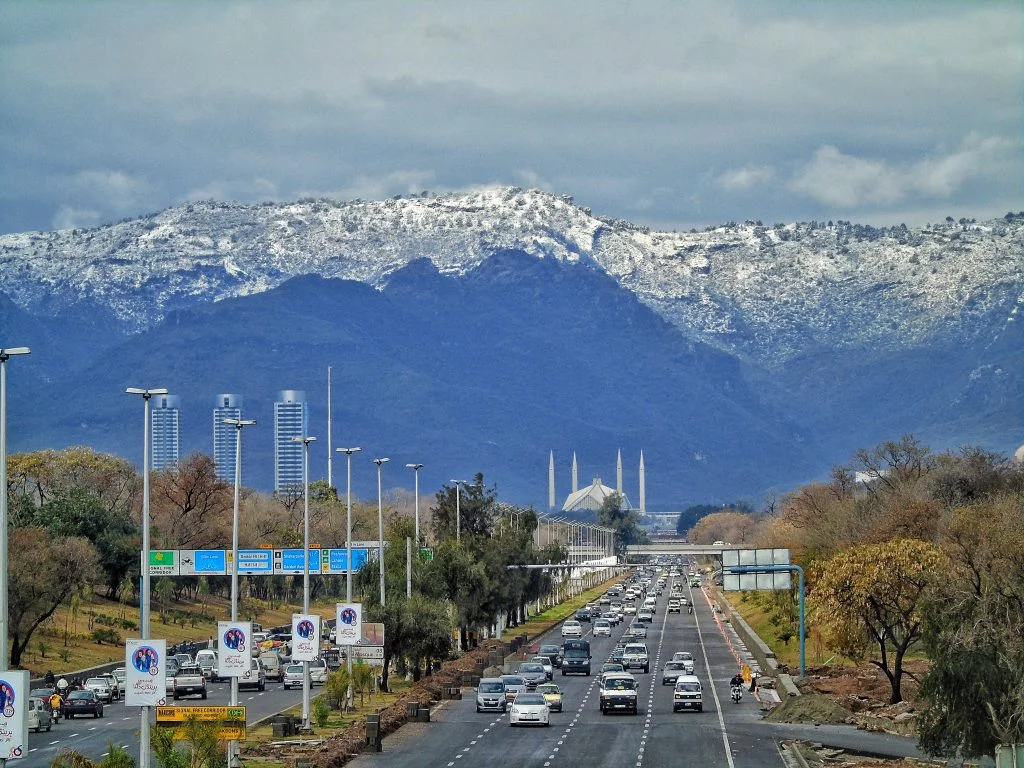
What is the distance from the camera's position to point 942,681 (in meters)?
50.0

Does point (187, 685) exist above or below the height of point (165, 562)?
below

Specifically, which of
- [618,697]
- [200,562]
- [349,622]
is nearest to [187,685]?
[349,622]

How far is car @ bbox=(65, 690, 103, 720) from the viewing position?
255 feet

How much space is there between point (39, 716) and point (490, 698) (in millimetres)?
19451

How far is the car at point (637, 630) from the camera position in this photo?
14180cm

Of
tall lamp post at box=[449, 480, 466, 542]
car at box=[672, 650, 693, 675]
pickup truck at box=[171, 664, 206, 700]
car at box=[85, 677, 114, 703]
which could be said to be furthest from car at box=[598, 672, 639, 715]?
tall lamp post at box=[449, 480, 466, 542]

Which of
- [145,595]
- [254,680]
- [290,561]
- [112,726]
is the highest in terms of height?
[290,561]

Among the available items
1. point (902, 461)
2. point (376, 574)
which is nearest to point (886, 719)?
point (376, 574)

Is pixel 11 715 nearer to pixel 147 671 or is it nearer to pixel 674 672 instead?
pixel 147 671

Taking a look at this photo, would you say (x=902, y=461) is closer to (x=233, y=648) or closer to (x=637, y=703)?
(x=637, y=703)

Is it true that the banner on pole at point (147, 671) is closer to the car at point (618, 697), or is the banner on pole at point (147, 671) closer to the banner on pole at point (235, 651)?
the banner on pole at point (235, 651)

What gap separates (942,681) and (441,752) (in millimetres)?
18399

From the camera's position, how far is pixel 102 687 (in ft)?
287

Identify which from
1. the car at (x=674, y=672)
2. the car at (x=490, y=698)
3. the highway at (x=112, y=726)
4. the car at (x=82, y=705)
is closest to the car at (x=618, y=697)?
the car at (x=490, y=698)
